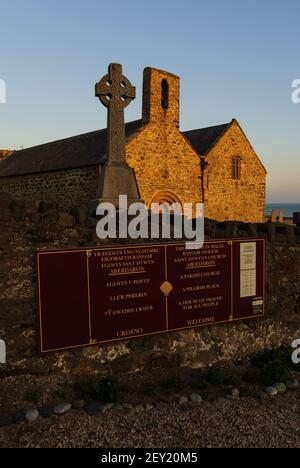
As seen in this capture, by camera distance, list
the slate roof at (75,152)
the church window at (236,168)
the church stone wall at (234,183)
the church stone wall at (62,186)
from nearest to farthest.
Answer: the church stone wall at (62,186)
the slate roof at (75,152)
the church stone wall at (234,183)
the church window at (236,168)

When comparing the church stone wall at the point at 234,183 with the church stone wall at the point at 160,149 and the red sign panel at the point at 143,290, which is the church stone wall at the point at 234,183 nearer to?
the church stone wall at the point at 160,149

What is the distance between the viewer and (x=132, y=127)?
16969 millimetres

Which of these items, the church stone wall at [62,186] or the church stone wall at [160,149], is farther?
the church stone wall at [160,149]

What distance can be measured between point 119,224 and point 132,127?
12.3m

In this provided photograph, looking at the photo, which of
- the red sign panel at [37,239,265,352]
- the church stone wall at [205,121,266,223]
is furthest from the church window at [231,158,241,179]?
the red sign panel at [37,239,265,352]

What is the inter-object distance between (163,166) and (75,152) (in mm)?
4626

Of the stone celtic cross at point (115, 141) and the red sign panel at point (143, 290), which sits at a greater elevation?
the stone celtic cross at point (115, 141)

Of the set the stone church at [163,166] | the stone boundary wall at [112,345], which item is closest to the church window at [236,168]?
the stone church at [163,166]

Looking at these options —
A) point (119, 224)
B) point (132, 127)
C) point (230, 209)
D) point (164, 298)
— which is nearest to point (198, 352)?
point (164, 298)

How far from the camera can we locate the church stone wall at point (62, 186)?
15.4 metres

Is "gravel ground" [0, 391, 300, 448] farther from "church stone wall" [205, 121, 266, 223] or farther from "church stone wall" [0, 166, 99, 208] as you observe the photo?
"church stone wall" [205, 121, 266, 223]

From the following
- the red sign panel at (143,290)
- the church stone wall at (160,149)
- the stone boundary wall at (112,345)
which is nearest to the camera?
the stone boundary wall at (112,345)

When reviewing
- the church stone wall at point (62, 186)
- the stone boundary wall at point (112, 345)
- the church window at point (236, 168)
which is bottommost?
the stone boundary wall at point (112, 345)

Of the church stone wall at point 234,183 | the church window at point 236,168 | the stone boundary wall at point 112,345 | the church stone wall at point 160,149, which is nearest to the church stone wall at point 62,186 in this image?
the church stone wall at point 160,149
